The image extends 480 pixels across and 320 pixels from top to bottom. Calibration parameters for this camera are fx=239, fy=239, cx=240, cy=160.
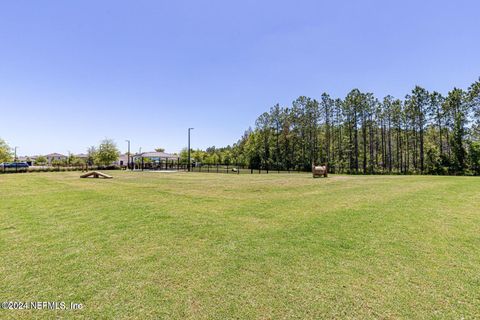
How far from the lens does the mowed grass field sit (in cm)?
A: 297

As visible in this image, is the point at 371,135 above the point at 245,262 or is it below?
above

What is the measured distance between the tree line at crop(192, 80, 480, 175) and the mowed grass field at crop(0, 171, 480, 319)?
3334cm

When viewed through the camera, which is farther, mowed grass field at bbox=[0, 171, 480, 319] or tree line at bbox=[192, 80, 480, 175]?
tree line at bbox=[192, 80, 480, 175]

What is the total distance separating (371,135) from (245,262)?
47.4m

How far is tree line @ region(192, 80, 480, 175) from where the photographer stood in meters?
32.1

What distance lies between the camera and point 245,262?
4.22m

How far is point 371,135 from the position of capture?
146ft

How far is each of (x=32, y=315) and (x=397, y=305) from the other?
14.4 ft

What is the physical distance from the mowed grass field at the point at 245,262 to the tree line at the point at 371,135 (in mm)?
33338

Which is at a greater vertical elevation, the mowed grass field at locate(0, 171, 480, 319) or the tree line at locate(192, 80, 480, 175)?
the tree line at locate(192, 80, 480, 175)

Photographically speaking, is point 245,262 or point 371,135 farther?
point 371,135

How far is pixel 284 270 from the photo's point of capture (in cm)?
392

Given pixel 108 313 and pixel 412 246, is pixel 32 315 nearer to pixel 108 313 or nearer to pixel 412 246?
pixel 108 313

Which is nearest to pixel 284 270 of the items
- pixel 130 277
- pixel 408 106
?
pixel 130 277
